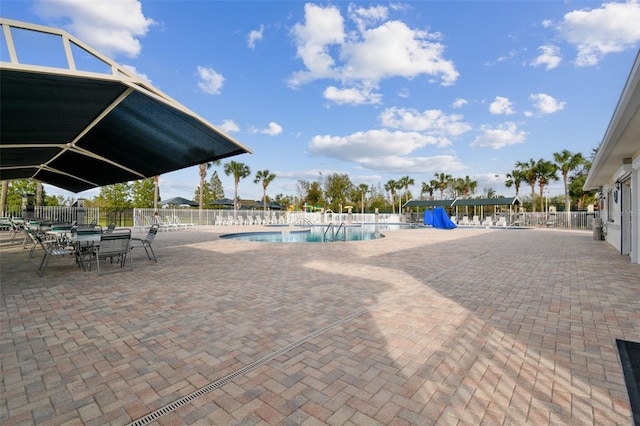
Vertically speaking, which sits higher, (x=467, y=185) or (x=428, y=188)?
(x=467, y=185)

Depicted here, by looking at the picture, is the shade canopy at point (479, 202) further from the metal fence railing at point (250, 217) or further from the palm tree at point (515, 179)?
the palm tree at point (515, 179)

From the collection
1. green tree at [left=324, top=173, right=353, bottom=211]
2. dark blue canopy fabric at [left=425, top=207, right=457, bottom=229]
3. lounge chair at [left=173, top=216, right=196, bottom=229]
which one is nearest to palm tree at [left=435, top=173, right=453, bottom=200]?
green tree at [left=324, top=173, right=353, bottom=211]

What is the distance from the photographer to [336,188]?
164 ft

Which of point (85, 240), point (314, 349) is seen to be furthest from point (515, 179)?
point (85, 240)

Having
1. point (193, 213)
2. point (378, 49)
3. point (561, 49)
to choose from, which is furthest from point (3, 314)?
point (193, 213)

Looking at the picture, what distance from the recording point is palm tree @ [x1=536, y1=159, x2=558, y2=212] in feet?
109

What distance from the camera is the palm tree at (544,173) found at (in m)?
33.2

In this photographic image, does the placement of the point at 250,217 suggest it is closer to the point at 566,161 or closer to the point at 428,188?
the point at 566,161

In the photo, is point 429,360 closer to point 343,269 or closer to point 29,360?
point 29,360

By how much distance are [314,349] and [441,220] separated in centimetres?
2256

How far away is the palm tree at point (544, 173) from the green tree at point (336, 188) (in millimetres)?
25567

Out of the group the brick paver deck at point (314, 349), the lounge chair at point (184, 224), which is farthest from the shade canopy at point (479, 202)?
the brick paver deck at point (314, 349)

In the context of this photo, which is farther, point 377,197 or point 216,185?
point 377,197

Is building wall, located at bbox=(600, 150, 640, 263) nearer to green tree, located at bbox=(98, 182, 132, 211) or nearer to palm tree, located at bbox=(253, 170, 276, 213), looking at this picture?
palm tree, located at bbox=(253, 170, 276, 213)
